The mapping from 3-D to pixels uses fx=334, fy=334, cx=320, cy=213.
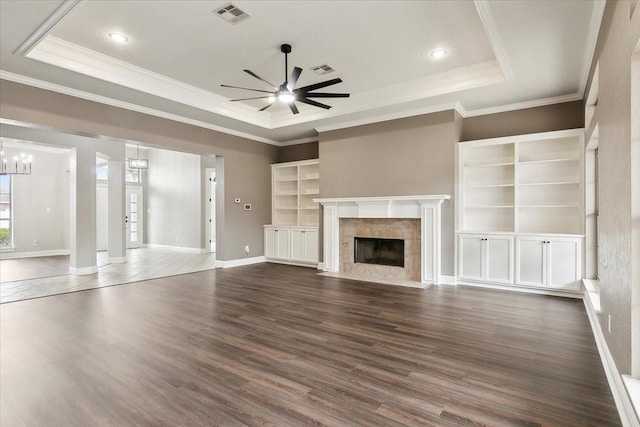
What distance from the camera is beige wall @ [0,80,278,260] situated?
4.59 meters

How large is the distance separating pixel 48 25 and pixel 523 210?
6.77 metres

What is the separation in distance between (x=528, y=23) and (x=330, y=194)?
4.44 m

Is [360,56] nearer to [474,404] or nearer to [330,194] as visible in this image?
[330,194]

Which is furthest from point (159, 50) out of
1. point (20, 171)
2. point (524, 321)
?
point (20, 171)

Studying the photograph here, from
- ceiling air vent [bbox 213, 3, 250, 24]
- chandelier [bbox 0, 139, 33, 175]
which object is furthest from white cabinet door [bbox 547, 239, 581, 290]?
chandelier [bbox 0, 139, 33, 175]

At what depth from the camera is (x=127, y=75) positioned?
15.7ft

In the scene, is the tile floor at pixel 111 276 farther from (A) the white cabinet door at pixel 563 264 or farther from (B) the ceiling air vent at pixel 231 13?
(A) the white cabinet door at pixel 563 264

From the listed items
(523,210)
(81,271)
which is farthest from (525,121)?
(81,271)

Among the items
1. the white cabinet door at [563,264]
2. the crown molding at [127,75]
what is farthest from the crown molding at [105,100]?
the white cabinet door at [563,264]

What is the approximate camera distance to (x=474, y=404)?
6.77 ft

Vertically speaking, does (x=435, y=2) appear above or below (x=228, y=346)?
above

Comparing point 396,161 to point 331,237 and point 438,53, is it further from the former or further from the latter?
point 438,53

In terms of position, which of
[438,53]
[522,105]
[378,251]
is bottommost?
[378,251]

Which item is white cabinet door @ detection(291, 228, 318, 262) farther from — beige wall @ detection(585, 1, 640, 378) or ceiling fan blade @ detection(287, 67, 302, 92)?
beige wall @ detection(585, 1, 640, 378)
